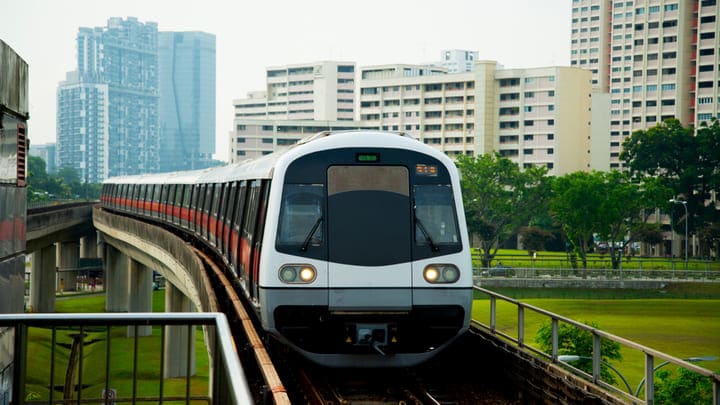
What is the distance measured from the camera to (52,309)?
198 ft

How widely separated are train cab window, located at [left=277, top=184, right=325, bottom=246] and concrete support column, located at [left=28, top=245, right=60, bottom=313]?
51.6 m

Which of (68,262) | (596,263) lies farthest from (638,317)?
(68,262)

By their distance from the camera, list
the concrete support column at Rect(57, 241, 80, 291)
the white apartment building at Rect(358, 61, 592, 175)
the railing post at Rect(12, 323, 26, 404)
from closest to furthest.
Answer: the railing post at Rect(12, 323, 26, 404) → the concrete support column at Rect(57, 241, 80, 291) → the white apartment building at Rect(358, 61, 592, 175)

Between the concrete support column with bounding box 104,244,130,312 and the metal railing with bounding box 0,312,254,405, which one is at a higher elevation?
the metal railing with bounding box 0,312,254,405

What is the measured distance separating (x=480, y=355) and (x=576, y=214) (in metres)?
62.9

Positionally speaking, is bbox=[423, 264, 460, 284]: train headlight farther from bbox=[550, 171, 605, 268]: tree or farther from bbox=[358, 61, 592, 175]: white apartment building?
bbox=[358, 61, 592, 175]: white apartment building

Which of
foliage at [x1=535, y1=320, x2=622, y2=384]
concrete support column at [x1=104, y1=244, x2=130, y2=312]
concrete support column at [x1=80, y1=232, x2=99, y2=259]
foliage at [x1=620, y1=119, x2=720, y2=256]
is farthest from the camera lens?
foliage at [x1=620, y1=119, x2=720, y2=256]

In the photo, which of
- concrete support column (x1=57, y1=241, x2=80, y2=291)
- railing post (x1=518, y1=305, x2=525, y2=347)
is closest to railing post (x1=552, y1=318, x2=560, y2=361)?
railing post (x1=518, y1=305, x2=525, y2=347)

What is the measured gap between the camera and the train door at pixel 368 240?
11383mm

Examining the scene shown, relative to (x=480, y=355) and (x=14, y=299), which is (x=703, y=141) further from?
(x=14, y=299)

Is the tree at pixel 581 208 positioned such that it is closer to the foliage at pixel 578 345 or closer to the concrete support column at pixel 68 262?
the concrete support column at pixel 68 262

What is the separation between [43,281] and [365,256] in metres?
53.2

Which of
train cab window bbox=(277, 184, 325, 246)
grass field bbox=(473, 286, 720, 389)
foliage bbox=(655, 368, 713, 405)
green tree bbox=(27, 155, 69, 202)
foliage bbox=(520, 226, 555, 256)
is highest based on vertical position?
green tree bbox=(27, 155, 69, 202)

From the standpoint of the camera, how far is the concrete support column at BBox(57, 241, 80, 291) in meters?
77.9
